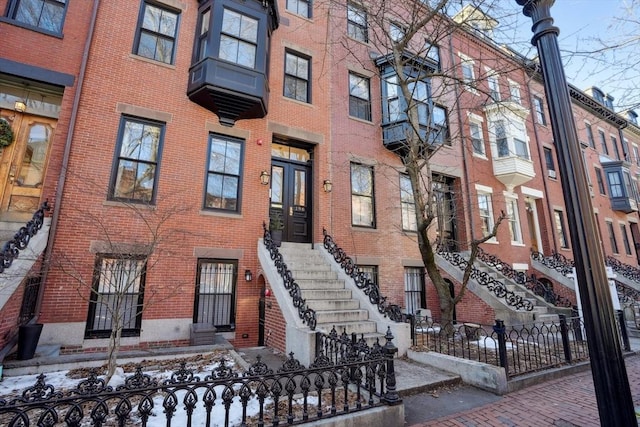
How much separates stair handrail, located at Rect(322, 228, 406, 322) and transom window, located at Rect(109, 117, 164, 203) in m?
5.19

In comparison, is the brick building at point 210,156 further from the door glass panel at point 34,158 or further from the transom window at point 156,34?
the door glass panel at point 34,158

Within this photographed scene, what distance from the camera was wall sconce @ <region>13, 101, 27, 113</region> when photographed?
805cm

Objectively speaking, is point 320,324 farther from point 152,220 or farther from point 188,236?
point 152,220

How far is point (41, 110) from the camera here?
332 inches

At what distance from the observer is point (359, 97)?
12859 millimetres

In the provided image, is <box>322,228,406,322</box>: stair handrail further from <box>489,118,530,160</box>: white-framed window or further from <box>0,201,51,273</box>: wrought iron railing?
<box>489,118,530,160</box>: white-framed window

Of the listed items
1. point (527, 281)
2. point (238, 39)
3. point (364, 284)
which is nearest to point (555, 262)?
point (527, 281)

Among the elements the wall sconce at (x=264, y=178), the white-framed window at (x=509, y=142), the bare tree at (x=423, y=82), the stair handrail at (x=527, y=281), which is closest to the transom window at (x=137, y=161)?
the wall sconce at (x=264, y=178)

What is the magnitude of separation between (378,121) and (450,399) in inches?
405

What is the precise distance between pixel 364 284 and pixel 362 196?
172 inches

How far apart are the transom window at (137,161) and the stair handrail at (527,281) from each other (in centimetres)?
1138

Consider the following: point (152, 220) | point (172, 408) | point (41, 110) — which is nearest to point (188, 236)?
point (152, 220)

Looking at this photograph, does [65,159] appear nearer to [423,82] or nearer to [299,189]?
[299,189]

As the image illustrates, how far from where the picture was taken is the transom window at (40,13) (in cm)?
781
